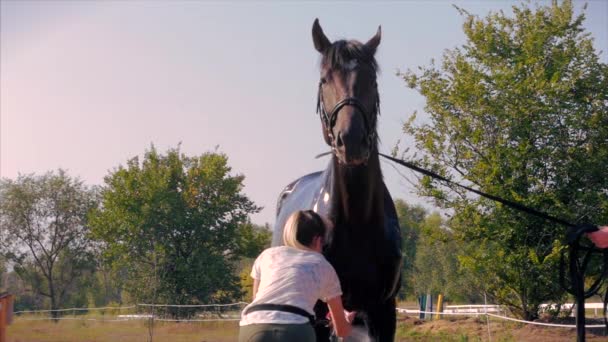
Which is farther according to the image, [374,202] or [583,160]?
[583,160]

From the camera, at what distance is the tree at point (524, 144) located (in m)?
16.9

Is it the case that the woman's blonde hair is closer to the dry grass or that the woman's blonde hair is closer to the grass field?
the grass field

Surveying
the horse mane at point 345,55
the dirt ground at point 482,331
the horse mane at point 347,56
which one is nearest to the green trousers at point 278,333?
the horse mane at point 347,56

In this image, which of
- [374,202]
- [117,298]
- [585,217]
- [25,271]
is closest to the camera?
[374,202]

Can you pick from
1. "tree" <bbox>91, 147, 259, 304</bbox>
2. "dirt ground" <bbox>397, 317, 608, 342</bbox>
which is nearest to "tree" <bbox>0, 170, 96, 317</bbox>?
"tree" <bbox>91, 147, 259, 304</bbox>

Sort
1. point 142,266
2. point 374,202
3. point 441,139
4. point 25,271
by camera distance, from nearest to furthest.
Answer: point 374,202, point 441,139, point 142,266, point 25,271

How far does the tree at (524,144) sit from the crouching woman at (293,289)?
13655mm

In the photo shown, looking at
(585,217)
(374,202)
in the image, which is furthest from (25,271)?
(374,202)

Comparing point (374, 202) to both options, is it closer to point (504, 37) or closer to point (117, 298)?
Result: point (504, 37)

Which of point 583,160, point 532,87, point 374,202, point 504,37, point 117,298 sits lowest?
point 117,298

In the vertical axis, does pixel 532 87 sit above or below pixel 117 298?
above

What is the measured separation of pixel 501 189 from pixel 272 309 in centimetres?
1427

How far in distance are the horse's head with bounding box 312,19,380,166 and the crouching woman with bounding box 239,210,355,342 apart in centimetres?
85

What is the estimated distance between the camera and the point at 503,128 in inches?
691
